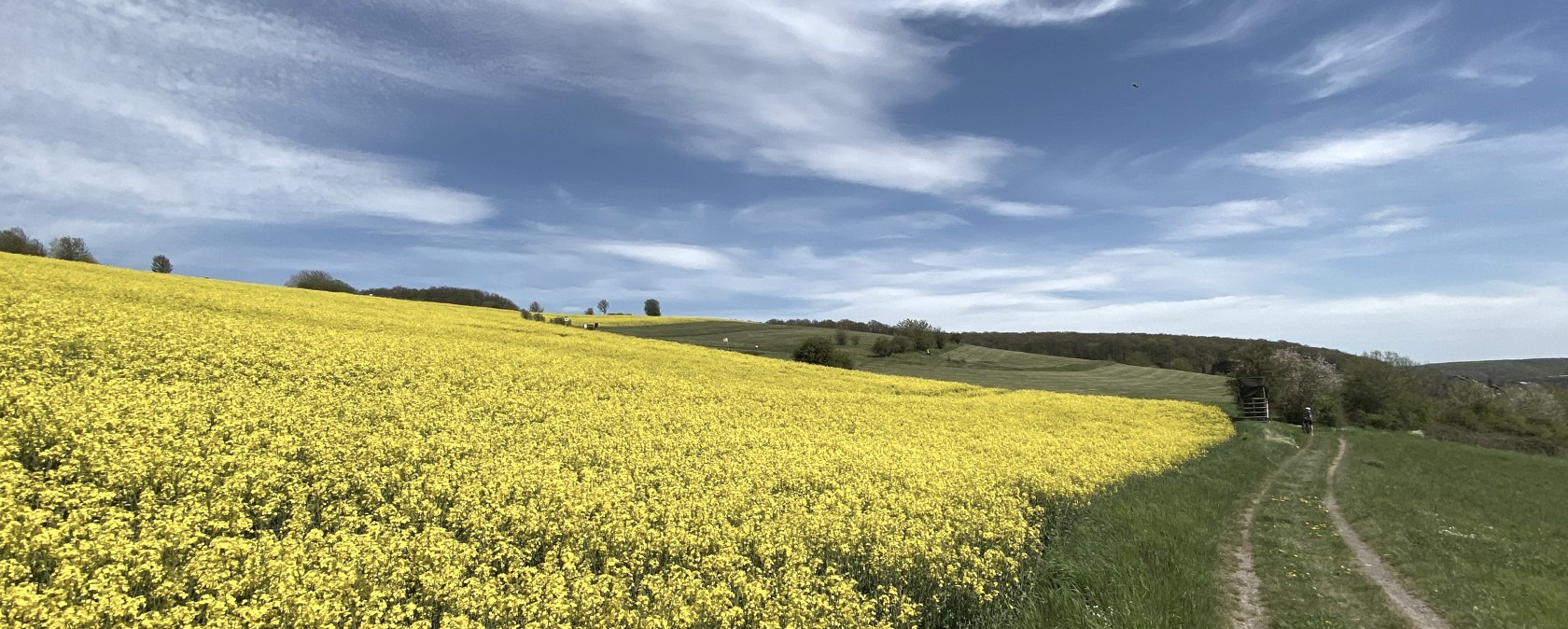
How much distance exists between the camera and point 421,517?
7988mm

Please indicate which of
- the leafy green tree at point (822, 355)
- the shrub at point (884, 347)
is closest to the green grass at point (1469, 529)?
the leafy green tree at point (822, 355)

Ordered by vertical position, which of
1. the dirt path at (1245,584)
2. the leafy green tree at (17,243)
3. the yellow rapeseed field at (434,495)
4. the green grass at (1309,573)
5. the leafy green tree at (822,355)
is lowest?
the dirt path at (1245,584)

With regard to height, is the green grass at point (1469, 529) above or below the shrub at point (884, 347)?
below

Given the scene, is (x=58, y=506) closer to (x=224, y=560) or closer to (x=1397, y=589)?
(x=224, y=560)

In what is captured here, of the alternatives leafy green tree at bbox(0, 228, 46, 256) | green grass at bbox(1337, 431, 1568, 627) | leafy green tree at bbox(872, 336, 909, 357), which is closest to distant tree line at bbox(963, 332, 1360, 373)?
leafy green tree at bbox(872, 336, 909, 357)

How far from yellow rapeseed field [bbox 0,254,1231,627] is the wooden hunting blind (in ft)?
110

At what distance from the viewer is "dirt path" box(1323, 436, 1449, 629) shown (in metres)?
9.50

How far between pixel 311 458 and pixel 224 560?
11.9 ft

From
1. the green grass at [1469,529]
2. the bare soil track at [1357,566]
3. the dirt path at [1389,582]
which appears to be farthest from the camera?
the green grass at [1469,529]

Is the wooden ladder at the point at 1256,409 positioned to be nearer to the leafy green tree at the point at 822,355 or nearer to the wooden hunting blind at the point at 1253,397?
the wooden hunting blind at the point at 1253,397

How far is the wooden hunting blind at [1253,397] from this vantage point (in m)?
43.6

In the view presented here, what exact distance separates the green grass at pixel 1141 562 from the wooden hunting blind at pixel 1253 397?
109 ft

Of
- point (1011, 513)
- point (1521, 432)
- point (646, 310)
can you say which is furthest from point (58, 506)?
point (646, 310)

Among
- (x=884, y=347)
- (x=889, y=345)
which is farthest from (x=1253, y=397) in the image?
(x=889, y=345)
